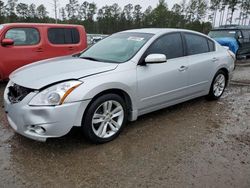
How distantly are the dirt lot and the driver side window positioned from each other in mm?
1159

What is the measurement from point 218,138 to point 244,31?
10.5 meters

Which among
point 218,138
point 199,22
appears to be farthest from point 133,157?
point 199,22

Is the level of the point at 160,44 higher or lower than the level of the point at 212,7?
lower

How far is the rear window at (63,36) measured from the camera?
6.79m

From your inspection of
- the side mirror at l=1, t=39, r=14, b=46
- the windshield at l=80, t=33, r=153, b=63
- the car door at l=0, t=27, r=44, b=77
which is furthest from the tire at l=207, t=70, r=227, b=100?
the side mirror at l=1, t=39, r=14, b=46

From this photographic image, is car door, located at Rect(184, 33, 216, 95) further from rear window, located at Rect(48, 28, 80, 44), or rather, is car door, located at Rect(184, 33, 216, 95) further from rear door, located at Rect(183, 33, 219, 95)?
rear window, located at Rect(48, 28, 80, 44)

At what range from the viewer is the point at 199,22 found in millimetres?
51500

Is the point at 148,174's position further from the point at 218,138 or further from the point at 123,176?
the point at 218,138

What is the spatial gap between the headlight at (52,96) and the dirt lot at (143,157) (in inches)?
27.2

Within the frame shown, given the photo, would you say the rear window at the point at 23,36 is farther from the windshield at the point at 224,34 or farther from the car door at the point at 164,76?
the windshield at the point at 224,34

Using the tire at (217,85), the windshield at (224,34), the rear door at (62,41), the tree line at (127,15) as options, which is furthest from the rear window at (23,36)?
the tree line at (127,15)

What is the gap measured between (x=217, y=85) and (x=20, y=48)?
191 inches

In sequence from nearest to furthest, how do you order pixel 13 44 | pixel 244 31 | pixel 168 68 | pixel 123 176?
pixel 123 176 < pixel 168 68 < pixel 13 44 < pixel 244 31

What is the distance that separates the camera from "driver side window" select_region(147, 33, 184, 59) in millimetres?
3916
